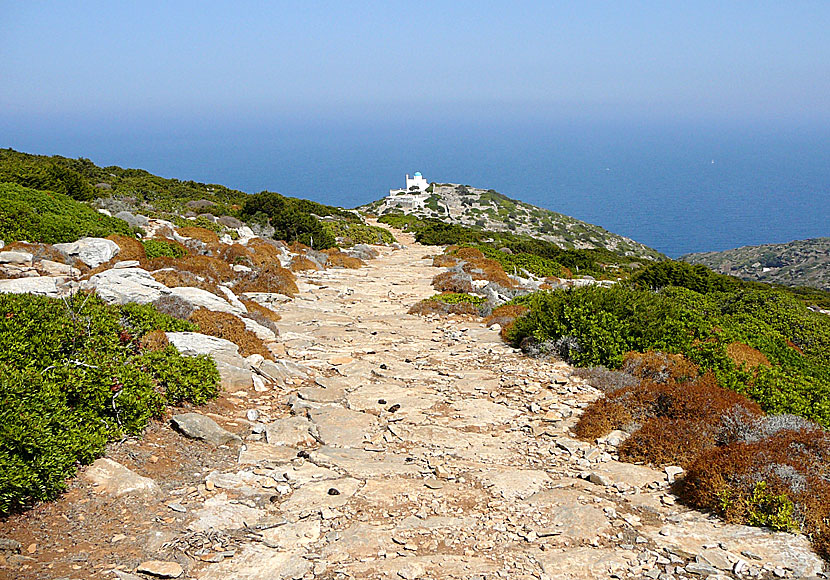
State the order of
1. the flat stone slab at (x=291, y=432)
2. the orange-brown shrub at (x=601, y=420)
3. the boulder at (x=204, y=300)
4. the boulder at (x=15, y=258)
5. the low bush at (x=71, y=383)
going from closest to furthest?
the low bush at (x=71, y=383) < the flat stone slab at (x=291, y=432) < the orange-brown shrub at (x=601, y=420) < the boulder at (x=204, y=300) < the boulder at (x=15, y=258)

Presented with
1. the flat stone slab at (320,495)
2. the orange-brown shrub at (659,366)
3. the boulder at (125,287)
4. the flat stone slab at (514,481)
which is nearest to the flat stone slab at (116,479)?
the flat stone slab at (320,495)

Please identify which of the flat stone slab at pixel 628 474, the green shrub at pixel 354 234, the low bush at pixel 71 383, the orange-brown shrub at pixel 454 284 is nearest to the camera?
the low bush at pixel 71 383

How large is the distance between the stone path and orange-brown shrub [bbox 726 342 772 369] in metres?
3.38

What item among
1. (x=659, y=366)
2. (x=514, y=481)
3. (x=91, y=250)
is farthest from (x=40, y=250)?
(x=659, y=366)

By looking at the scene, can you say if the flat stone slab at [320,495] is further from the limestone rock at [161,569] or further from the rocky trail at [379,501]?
the limestone rock at [161,569]

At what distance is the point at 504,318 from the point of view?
13406 mm

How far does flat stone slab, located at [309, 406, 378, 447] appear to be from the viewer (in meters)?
7.22

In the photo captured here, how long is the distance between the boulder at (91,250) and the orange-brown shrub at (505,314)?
9730 millimetres

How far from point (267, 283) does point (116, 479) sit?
11492mm

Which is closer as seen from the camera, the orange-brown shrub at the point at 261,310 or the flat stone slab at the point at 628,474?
the flat stone slab at the point at 628,474

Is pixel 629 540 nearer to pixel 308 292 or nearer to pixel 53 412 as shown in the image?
pixel 53 412

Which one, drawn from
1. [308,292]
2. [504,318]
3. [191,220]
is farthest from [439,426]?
[191,220]

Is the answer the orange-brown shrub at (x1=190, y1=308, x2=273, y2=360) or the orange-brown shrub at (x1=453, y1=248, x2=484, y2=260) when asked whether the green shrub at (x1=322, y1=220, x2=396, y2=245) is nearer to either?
the orange-brown shrub at (x1=453, y1=248, x2=484, y2=260)

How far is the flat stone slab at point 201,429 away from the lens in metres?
6.53
